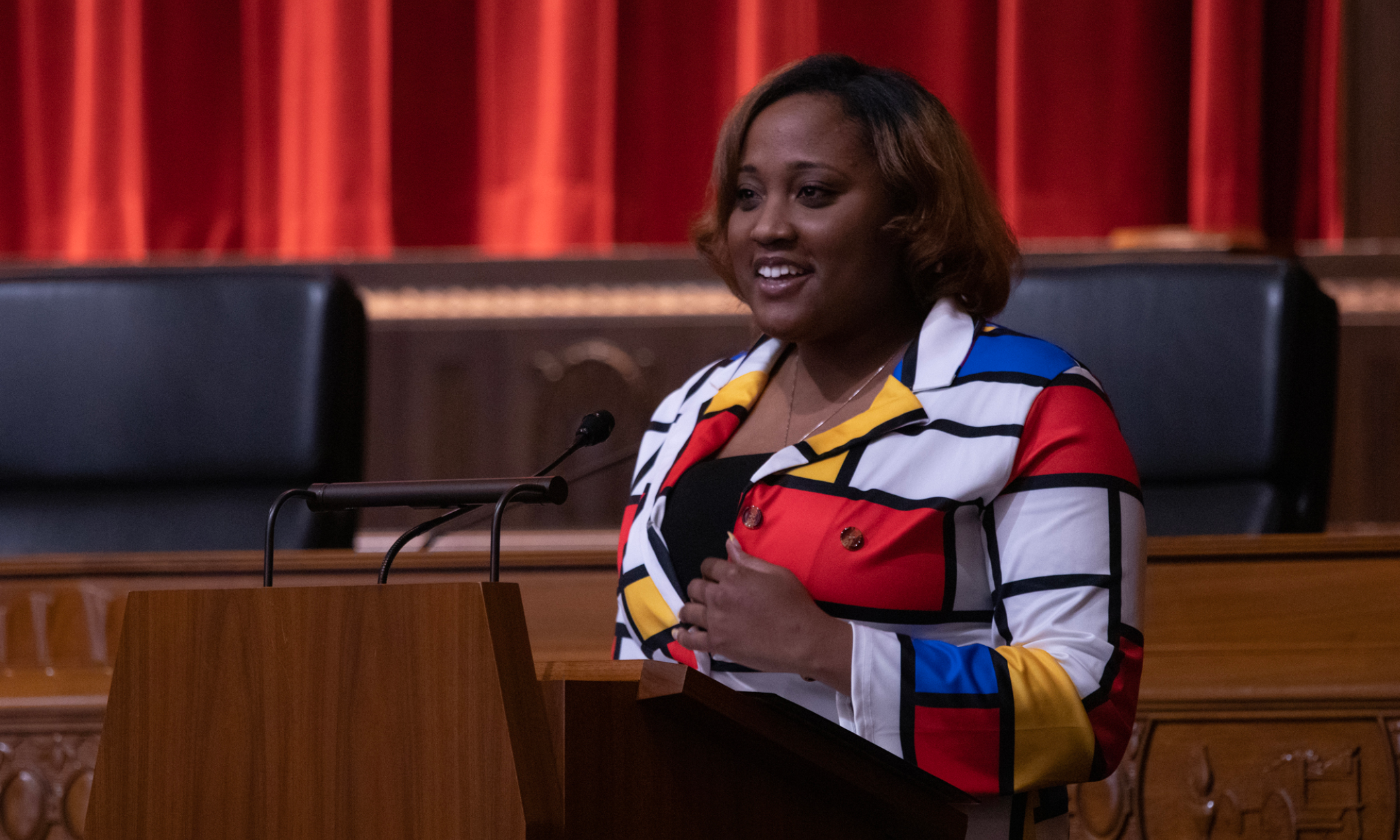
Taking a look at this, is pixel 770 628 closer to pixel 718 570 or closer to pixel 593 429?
pixel 718 570

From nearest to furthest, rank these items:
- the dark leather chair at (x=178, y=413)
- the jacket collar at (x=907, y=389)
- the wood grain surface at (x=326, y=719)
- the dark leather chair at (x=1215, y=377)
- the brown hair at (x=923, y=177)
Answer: the wood grain surface at (x=326, y=719) < the jacket collar at (x=907, y=389) < the brown hair at (x=923, y=177) < the dark leather chair at (x=1215, y=377) < the dark leather chair at (x=178, y=413)

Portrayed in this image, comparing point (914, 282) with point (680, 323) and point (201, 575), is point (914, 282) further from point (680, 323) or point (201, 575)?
point (680, 323)

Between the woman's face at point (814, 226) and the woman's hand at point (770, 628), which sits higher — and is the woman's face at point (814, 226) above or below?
above

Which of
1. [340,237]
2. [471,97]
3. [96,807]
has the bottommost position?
[96,807]

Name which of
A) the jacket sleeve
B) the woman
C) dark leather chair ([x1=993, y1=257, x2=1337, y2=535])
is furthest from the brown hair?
dark leather chair ([x1=993, y1=257, x2=1337, y2=535])

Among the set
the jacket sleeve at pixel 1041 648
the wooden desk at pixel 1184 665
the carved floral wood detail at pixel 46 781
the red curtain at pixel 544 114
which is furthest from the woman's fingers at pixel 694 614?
the red curtain at pixel 544 114

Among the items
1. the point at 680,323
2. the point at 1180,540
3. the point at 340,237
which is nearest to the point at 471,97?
the point at 340,237

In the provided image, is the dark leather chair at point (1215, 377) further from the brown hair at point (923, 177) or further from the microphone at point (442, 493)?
the microphone at point (442, 493)

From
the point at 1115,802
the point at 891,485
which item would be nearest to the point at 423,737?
the point at 891,485

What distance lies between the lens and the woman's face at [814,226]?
1318 mm

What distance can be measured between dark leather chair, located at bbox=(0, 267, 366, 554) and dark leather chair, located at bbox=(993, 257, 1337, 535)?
1.00 m

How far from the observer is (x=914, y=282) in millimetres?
1342

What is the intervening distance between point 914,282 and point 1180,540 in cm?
50

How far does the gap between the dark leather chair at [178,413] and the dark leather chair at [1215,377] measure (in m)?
1.00
